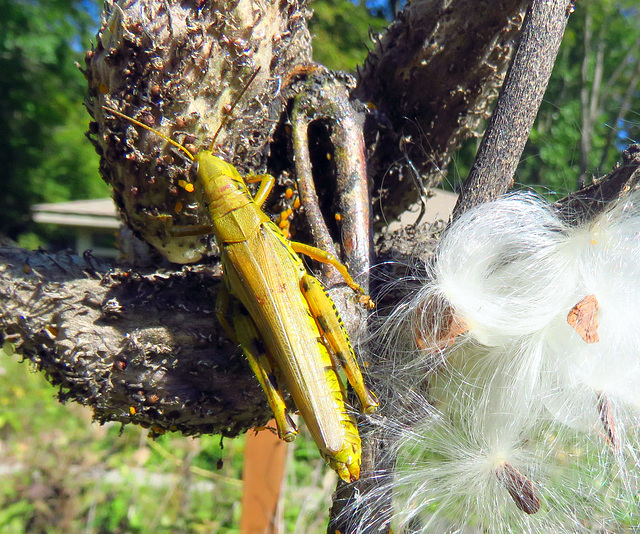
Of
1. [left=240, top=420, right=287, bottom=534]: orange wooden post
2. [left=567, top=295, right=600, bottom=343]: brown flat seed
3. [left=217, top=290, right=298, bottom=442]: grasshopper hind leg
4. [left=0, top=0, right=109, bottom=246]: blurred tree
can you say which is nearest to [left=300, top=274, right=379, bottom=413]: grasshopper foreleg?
[left=217, top=290, right=298, bottom=442]: grasshopper hind leg

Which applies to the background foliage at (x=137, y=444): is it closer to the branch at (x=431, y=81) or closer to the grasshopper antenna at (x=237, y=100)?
the branch at (x=431, y=81)

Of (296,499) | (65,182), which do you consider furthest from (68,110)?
(296,499)

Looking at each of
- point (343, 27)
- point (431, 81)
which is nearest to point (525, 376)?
point (431, 81)

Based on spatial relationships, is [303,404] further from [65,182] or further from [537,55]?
[65,182]

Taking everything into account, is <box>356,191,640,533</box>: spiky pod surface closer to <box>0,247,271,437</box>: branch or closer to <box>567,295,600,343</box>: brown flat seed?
<box>567,295,600,343</box>: brown flat seed

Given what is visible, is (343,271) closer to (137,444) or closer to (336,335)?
(336,335)
